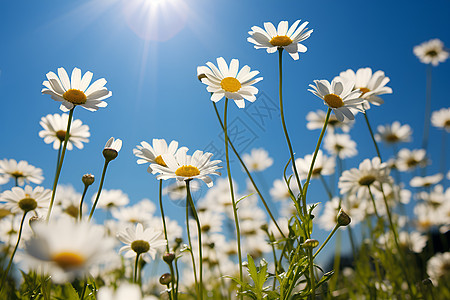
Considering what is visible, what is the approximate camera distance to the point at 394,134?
3232 mm

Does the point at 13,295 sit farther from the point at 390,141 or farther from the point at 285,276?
the point at 390,141

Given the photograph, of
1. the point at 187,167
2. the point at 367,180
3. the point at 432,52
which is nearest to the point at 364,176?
the point at 367,180

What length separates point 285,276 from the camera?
3.10ft

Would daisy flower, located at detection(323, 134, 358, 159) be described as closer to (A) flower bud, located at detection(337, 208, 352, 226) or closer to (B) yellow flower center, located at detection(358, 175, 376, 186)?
(B) yellow flower center, located at detection(358, 175, 376, 186)

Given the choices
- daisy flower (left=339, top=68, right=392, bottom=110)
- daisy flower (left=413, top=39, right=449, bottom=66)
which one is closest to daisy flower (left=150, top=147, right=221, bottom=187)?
daisy flower (left=339, top=68, right=392, bottom=110)

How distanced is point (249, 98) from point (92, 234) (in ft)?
2.43

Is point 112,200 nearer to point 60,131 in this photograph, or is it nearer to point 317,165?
point 60,131

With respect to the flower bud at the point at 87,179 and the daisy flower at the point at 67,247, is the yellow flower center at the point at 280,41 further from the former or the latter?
the daisy flower at the point at 67,247

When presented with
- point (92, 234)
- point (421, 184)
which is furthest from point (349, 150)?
point (92, 234)

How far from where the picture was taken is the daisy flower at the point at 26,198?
1.41m

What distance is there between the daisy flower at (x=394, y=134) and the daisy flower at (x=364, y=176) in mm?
1645

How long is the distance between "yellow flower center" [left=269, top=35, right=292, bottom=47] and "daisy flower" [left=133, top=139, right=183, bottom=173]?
19.2 inches

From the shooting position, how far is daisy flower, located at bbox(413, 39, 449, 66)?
3871 millimetres

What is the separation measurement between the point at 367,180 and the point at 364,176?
0.02 m
